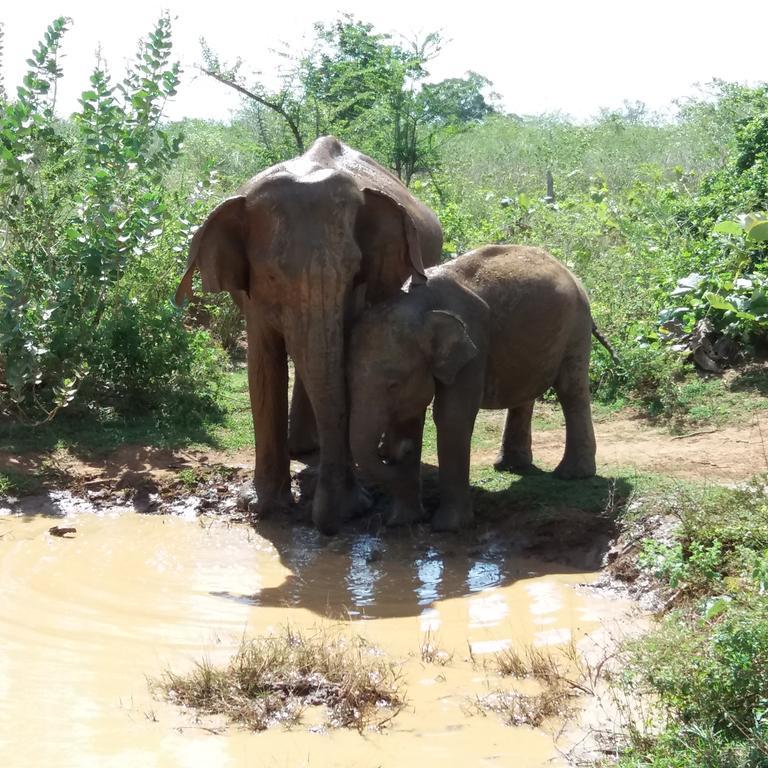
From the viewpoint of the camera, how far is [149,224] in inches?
343

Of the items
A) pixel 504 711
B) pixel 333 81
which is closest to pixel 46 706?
pixel 504 711

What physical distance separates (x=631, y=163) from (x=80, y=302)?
12.8m

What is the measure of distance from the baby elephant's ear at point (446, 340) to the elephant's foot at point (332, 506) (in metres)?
0.90

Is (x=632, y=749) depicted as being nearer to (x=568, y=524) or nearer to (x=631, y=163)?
(x=568, y=524)

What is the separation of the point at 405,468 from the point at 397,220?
1.39 metres

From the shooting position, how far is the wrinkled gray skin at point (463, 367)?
630 centimetres

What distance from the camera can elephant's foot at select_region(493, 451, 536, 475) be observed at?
785 cm

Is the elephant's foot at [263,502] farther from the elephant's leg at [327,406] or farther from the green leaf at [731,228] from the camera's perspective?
the green leaf at [731,228]

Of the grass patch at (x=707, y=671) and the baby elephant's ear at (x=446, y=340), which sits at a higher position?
the baby elephant's ear at (x=446, y=340)

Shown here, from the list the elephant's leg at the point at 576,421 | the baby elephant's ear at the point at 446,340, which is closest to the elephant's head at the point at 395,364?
the baby elephant's ear at the point at 446,340

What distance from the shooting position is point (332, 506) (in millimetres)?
6559

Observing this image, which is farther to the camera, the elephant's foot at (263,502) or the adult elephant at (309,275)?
the elephant's foot at (263,502)

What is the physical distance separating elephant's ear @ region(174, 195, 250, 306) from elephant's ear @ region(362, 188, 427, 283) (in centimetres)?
69

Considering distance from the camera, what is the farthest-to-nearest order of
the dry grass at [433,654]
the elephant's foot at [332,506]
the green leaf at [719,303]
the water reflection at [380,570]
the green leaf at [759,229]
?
the green leaf at [719,303] < the green leaf at [759,229] < the elephant's foot at [332,506] < the water reflection at [380,570] < the dry grass at [433,654]
